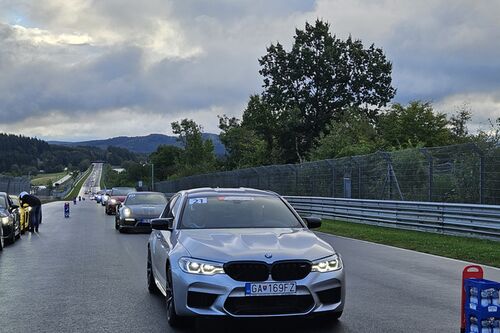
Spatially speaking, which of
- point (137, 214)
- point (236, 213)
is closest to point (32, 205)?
point (137, 214)

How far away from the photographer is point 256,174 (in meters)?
38.4

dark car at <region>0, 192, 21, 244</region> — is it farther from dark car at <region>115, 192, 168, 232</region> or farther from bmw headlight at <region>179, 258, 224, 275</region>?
bmw headlight at <region>179, 258, 224, 275</region>

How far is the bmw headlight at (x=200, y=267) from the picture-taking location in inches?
233

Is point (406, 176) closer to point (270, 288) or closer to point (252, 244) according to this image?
point (252, 244)

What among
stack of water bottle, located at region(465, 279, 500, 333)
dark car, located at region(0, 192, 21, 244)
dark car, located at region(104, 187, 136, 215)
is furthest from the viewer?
dark car, located at region(104, 187, 136, 215)

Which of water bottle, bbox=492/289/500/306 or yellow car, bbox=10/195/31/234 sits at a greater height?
water bottle, bbox=492/289/500/306

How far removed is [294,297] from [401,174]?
55.2ft

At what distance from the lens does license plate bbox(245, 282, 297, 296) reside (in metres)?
5.82

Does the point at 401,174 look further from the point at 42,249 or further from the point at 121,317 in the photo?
the point at 121,317

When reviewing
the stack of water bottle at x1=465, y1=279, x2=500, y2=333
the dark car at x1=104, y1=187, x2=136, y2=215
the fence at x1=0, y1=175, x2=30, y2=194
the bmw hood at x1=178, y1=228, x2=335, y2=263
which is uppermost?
the bmw hood at x1=178, y1=228, x2=335, y2=263

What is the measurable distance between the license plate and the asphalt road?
2.23 ft

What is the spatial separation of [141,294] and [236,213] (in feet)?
6.92

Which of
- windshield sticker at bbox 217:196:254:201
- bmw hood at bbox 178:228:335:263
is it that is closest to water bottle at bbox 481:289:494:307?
bmw hood at bbox 178:228:335:263

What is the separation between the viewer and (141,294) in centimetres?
861
